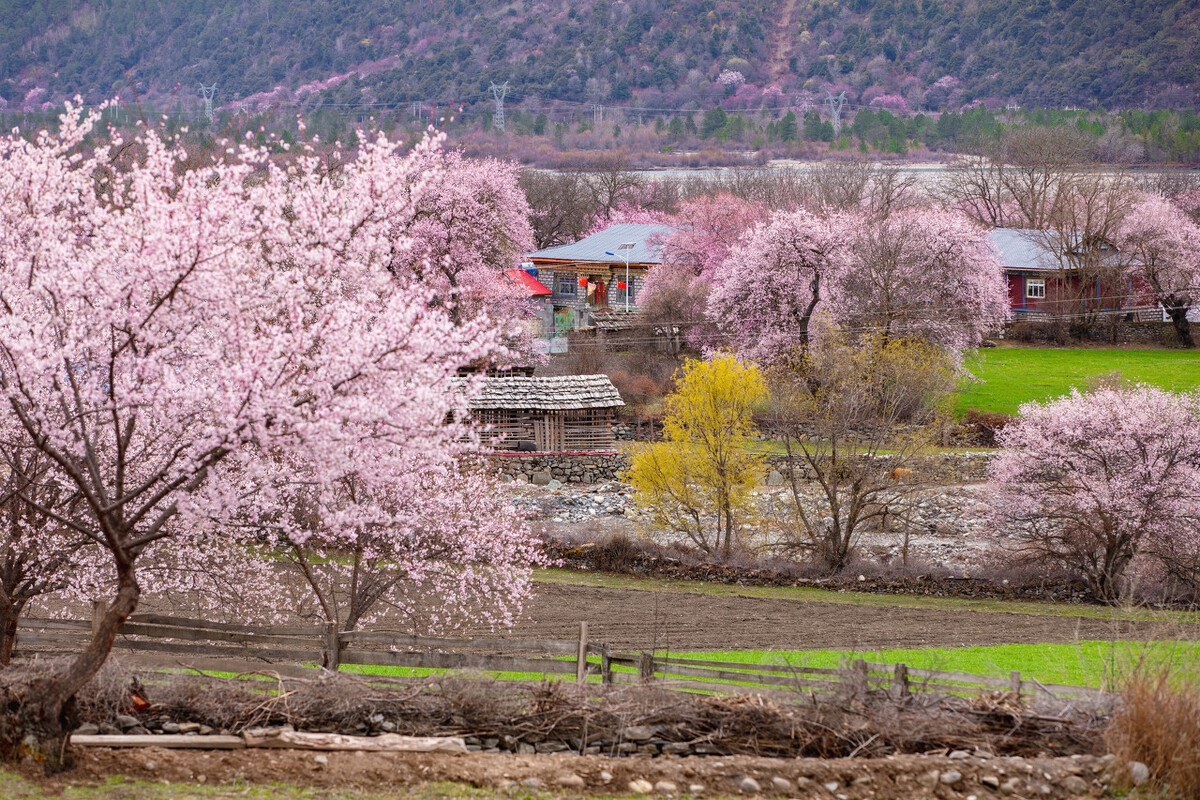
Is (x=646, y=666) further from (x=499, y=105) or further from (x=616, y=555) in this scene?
(x=499, y=105)

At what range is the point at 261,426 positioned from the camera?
8.63 meters

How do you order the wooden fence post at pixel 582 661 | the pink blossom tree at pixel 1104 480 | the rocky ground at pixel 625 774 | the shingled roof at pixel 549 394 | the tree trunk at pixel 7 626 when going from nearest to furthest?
the rocky ground at pixel 625 774
the tree trunk at pixel 7 626
the wooden fence post at pixel 582 661
the pink blossom tree at pixel 1104 480
the shingled roof at pixel 549 394

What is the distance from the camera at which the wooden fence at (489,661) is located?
1191 cm

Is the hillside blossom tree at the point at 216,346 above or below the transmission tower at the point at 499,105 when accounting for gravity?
below

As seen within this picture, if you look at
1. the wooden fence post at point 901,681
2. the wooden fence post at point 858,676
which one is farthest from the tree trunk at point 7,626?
the wooden fence post at point 901,681

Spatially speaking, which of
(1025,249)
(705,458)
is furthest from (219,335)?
(1025,249)

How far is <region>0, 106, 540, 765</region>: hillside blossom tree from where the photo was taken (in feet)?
29.5

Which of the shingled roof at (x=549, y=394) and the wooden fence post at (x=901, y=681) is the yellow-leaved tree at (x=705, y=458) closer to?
the shingled roof at (x=549, y=394)

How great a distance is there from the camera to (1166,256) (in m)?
58.6

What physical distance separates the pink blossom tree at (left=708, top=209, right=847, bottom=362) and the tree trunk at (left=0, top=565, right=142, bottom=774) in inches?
1470

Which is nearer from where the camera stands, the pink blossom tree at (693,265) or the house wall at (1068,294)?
the pink blossom tree at (693,265)

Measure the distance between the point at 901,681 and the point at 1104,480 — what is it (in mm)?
17570

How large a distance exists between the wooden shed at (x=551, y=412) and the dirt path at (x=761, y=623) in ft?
45.8

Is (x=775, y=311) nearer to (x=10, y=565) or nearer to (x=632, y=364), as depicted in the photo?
(x=632, y=364)
